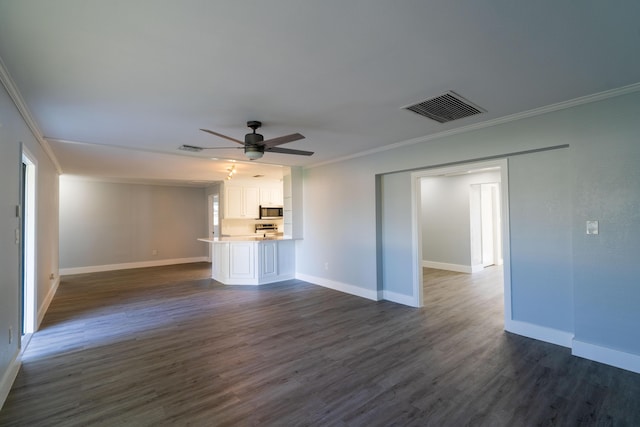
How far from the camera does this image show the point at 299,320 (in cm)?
404

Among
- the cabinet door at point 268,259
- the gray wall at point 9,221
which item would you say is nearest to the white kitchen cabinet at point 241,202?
the cabinet door at point 268,259

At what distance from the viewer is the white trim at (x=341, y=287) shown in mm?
5052

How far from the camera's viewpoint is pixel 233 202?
8398 millimetres

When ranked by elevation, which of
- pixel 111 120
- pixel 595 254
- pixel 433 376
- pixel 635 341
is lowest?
pixel 433 376

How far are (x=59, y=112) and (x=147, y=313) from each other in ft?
9.47

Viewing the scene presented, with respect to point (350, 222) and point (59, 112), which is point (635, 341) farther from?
point (59, 112)

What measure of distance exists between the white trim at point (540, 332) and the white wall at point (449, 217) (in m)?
3.74

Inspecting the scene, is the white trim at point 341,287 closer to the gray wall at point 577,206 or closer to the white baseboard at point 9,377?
the gray wall at point 577,206

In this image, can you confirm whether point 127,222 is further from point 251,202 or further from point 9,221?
point 9,221

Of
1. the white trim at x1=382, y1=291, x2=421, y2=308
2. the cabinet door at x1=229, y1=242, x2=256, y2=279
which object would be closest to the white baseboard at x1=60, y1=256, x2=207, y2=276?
the cabinet door at x1=229, y1=242, x2=256, y2=279

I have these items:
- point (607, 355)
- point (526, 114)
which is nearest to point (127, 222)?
point (526, 114)

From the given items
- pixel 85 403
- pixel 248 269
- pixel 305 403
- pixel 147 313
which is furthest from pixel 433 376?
pixel 248 269

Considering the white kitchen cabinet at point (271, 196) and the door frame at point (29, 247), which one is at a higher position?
the white kitchen cabinet at point (271, 196)

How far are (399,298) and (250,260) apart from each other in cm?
310
